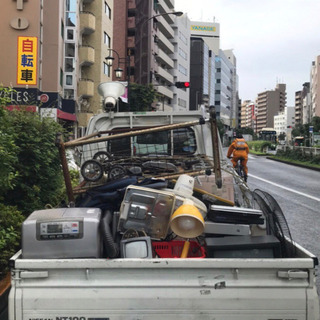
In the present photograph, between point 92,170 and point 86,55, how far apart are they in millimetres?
36743

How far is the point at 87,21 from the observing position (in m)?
39.8

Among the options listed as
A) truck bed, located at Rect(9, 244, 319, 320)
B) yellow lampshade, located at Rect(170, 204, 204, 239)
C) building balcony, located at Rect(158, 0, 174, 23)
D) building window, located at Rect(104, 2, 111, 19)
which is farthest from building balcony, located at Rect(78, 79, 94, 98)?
truck bed, located at Rect(9, 244, 319, 320)

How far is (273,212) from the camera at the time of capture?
3.73m

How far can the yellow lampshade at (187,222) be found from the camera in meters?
3.09

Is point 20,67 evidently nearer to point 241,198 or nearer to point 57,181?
point 57,181

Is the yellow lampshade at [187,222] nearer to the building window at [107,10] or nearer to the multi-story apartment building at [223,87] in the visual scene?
the building window at [107,10]

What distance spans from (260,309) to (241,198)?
2.55 metres

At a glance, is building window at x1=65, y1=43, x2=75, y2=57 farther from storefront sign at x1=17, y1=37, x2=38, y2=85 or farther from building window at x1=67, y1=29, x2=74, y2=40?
storefront sign at x1=17, y1=37, x2=38, y2=85

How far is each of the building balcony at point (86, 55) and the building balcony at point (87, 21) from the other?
72.0 inches

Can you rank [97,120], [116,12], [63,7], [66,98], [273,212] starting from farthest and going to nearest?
[116,12]
[66,98]
[63,7]
[97,120]
[273,212]

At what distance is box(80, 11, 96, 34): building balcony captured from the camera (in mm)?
39562

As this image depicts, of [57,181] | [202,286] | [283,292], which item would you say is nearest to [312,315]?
[283,292]

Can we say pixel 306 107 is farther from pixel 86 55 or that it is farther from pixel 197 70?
pixel 86 55

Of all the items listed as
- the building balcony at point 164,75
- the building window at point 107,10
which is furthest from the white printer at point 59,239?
the building balcony at point 164,75
